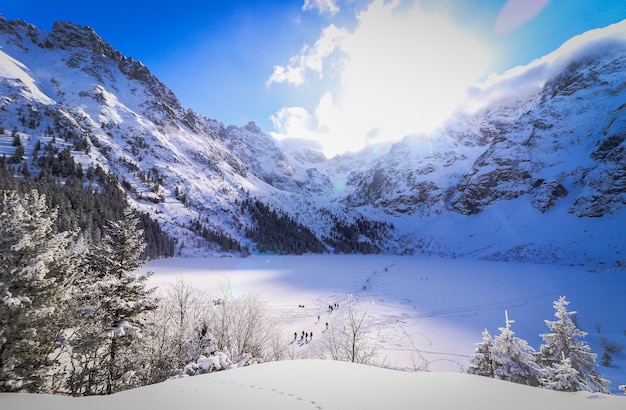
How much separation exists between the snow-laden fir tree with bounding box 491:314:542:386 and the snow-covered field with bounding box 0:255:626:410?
4757mm

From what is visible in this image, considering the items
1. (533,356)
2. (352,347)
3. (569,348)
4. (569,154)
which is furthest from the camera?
(569,154)

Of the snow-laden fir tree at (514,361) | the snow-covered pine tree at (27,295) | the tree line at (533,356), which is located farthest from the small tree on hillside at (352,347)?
the snow-covered pine tree at (27,295)

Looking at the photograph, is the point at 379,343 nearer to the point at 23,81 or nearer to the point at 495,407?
the point at 495,407

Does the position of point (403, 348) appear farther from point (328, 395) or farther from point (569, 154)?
point (569, 154)

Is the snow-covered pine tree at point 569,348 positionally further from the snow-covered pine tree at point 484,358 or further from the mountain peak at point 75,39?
the mountain peak at point 75,39

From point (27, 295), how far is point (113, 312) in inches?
182

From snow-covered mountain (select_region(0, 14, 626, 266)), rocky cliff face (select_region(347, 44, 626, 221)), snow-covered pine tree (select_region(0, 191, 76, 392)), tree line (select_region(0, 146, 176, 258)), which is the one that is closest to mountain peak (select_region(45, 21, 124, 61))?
snow-covered mountain (select_region(0, 14, 626, 266))

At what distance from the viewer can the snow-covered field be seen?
223 inches

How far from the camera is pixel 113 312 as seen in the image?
40.6 feet

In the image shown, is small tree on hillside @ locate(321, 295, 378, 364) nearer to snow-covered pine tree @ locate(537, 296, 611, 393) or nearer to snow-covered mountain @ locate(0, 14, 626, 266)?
snow-covered pine tree @ locate(537, 296, 611, 393)

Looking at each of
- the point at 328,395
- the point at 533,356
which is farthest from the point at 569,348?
the point at 328,395

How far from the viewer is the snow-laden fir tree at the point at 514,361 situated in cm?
1039

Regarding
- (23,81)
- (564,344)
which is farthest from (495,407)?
(23,81)

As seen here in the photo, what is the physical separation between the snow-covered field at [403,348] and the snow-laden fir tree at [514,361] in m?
4.76
